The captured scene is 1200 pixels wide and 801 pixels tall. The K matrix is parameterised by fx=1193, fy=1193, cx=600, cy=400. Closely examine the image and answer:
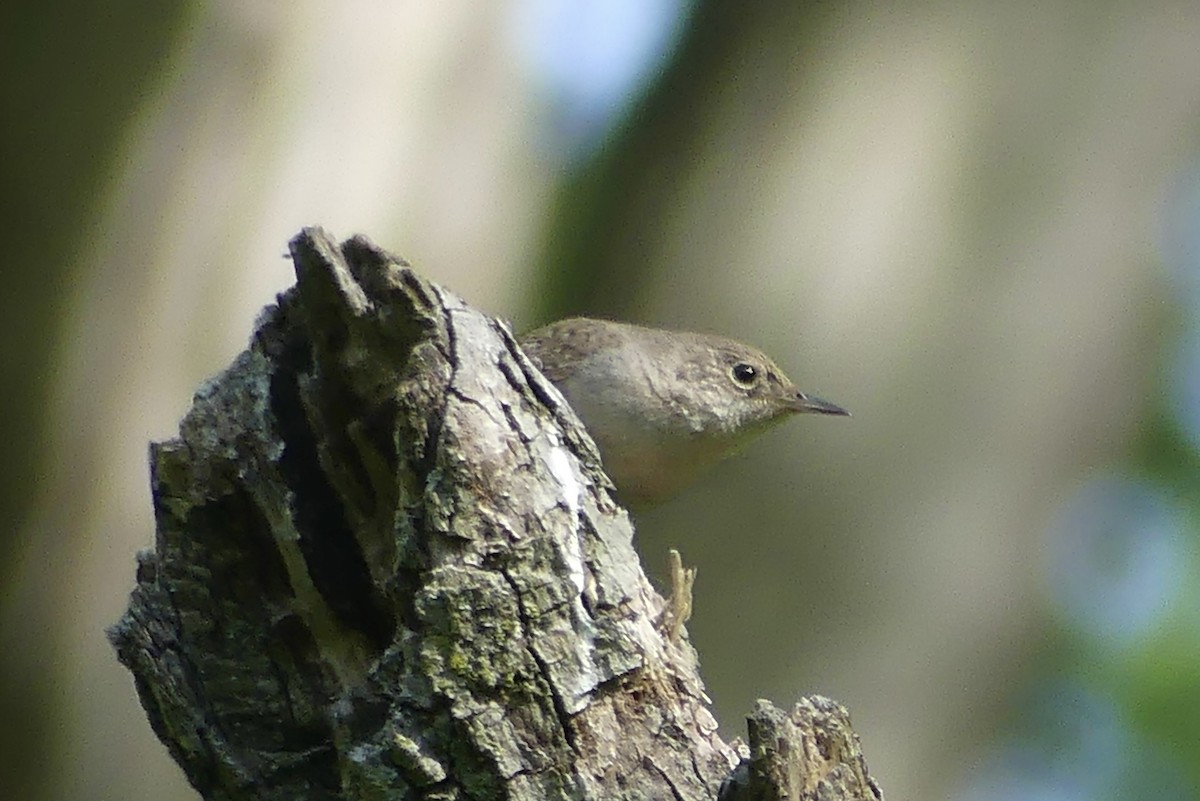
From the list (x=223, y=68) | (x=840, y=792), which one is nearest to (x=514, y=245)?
(x=223, y=68)

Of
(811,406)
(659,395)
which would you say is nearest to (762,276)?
(811,406)

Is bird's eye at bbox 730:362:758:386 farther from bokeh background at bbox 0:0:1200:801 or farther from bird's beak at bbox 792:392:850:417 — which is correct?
bokeh background at bbox 0:0:1200:801

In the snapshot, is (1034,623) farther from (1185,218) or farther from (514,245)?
(514,245)

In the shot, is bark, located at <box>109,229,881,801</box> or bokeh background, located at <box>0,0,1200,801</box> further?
bokeh background, located at <box>0,0,1200,801</box>

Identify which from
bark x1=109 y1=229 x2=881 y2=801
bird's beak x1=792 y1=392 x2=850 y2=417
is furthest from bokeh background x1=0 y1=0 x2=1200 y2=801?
bark x1=109 y1=229 x2=881 y2=801

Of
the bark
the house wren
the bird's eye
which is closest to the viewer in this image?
the bark

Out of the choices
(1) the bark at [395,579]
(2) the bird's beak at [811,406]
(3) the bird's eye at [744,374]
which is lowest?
(1) the bark at [395,579]

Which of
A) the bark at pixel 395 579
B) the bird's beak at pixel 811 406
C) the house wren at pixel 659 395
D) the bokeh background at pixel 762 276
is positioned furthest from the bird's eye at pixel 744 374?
the bark at pixel 395 579

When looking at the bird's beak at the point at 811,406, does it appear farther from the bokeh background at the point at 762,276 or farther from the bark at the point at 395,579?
the bark at the point at 395,579

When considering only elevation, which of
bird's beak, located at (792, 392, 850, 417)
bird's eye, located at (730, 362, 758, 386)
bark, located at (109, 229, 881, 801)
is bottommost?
bark, located at (109, 229, 881, 801)
